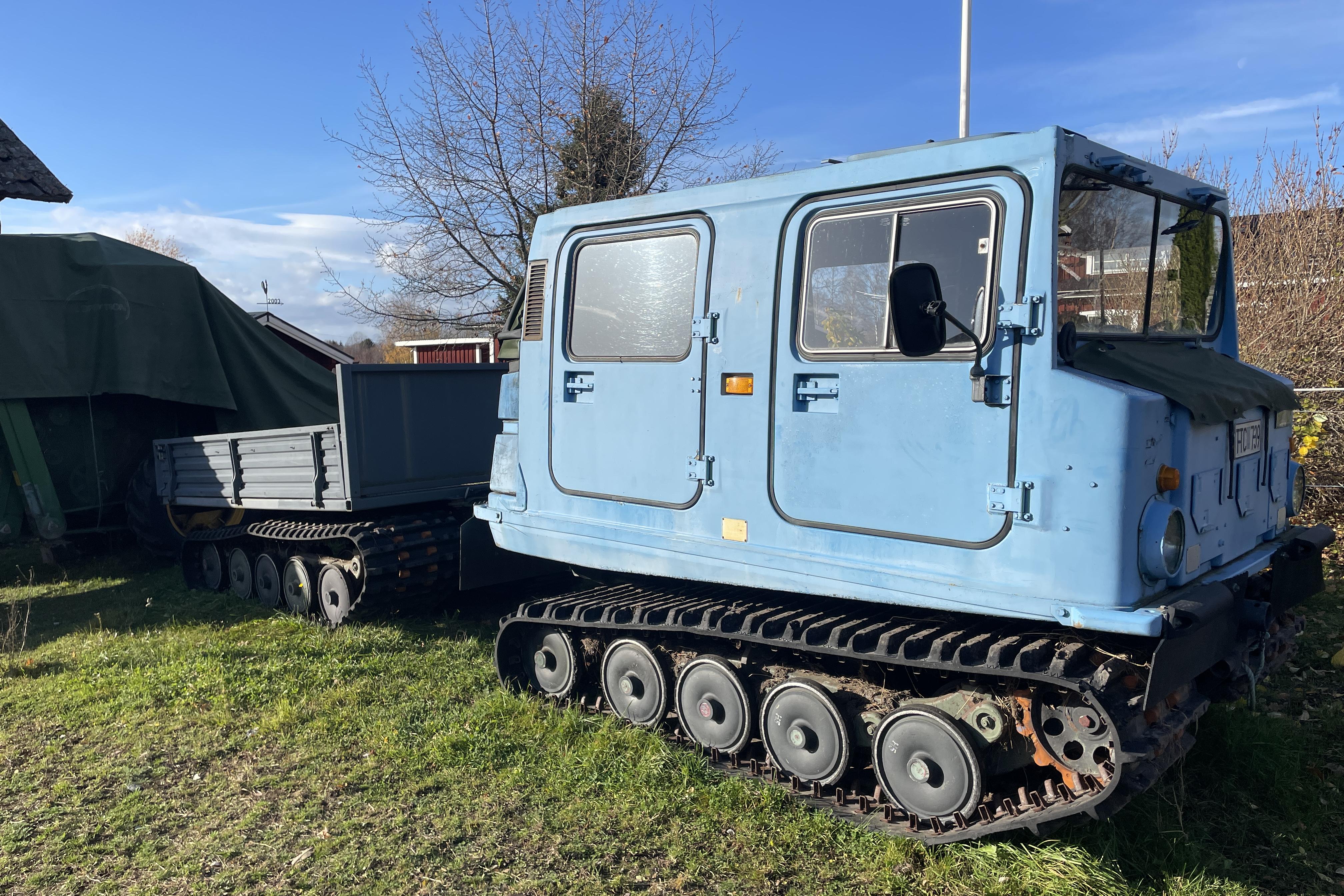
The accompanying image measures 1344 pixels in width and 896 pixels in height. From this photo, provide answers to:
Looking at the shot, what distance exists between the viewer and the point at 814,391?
4027 millimetres

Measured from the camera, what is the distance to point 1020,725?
3490 millimetres

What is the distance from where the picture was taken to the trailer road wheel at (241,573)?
28.5 feet

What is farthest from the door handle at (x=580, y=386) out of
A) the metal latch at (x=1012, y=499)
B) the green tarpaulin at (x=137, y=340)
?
the green tarpaulin at (x=137, y=340)

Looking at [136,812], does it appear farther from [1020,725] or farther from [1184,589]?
[1184,589]

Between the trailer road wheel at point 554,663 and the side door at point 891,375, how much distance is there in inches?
70.5

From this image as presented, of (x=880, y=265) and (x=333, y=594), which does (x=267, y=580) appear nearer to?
(x=333, y=594)

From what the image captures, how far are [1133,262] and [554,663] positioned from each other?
371 centimetres

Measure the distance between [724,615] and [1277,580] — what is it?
7.92ft

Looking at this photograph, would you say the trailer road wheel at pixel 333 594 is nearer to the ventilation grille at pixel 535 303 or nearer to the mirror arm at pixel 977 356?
the ventilation grille at pixel 535 303

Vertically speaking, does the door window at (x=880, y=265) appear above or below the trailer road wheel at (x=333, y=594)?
above

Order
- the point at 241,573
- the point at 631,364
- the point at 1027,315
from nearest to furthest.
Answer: the point at 1027,315
the point at 631,364
the point at 241,573

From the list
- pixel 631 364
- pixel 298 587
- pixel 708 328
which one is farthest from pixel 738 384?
pixel 298 587

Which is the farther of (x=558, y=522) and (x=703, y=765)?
(x=558, y=522)

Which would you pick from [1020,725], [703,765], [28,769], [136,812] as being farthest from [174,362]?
[1020,725]
